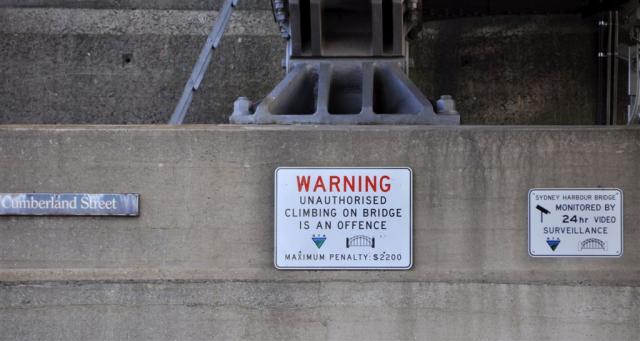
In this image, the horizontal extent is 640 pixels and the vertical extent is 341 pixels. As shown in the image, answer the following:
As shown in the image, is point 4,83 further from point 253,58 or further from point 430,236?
point 430,236

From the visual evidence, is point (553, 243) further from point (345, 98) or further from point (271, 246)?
point (345, 98)

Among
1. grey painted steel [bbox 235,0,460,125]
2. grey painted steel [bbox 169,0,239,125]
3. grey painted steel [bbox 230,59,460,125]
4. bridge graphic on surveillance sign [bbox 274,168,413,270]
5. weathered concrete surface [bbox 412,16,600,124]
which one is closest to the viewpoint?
bridge graphic on surveillance sign [bbox 274,168,413,270]

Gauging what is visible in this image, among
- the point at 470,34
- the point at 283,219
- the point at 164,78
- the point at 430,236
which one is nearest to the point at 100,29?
the point at 164,78

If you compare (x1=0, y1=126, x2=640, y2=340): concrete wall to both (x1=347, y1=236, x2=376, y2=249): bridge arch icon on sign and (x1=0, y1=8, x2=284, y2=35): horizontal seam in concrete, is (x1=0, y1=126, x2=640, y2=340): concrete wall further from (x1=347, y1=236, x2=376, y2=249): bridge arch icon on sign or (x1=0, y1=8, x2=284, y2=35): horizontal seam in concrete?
(x1=0, y1=8, x2=284, y2=35): horizontal seam in concrete

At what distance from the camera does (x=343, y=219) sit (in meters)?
3.40

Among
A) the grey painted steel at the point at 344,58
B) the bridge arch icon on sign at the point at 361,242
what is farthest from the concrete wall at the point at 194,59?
the bridge arch icon on sign at the point at 361,242

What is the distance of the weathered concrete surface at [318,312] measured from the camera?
3.41 metres

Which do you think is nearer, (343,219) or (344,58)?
(343,219)

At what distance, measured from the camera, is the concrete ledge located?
3410 millimetres

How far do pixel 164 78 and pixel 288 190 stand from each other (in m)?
3.77

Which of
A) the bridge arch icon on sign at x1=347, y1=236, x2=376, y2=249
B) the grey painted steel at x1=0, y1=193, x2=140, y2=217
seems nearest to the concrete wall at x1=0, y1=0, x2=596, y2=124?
the grey painted steel at x1=0, y1=193, x2=140, y2=217

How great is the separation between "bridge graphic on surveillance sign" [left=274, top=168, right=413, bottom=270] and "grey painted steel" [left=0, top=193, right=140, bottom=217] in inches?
31.8

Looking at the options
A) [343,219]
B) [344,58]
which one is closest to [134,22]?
[344,58]

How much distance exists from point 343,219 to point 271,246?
41cm
